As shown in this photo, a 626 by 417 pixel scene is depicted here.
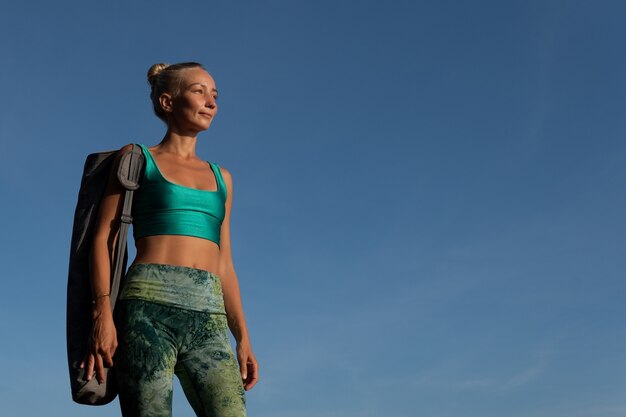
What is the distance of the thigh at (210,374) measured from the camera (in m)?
5.42

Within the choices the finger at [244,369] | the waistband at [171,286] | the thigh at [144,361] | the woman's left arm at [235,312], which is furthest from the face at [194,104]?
the finger at [244,369]

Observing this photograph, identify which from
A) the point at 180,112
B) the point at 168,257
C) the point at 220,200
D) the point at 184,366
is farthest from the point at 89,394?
the point at 180,112

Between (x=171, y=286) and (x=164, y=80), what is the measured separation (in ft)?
5.52

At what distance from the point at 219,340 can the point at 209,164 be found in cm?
147

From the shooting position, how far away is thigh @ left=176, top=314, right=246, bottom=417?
5.42 metres

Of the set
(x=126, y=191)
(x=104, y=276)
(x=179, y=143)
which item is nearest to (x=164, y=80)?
(x=179, y=143)

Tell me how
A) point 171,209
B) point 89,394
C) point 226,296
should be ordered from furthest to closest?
point 226,296
point 171,209
point 89,394

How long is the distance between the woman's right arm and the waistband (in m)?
0.16

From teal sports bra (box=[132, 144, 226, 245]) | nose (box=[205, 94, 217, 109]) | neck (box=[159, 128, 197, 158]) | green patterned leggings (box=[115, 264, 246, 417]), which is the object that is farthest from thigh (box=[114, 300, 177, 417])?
nose (box=[205, 94, 217, 109])

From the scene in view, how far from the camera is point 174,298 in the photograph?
548 cm

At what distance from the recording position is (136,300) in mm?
5480

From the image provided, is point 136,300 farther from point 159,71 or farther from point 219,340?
point 159,71

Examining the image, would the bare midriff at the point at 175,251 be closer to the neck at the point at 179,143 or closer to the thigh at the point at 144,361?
the thigh at the point at 144,361

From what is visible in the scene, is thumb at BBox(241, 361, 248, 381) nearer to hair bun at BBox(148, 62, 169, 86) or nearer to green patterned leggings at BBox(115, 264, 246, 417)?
green patterned leggings at BBox(115, 264, 246, 417)
